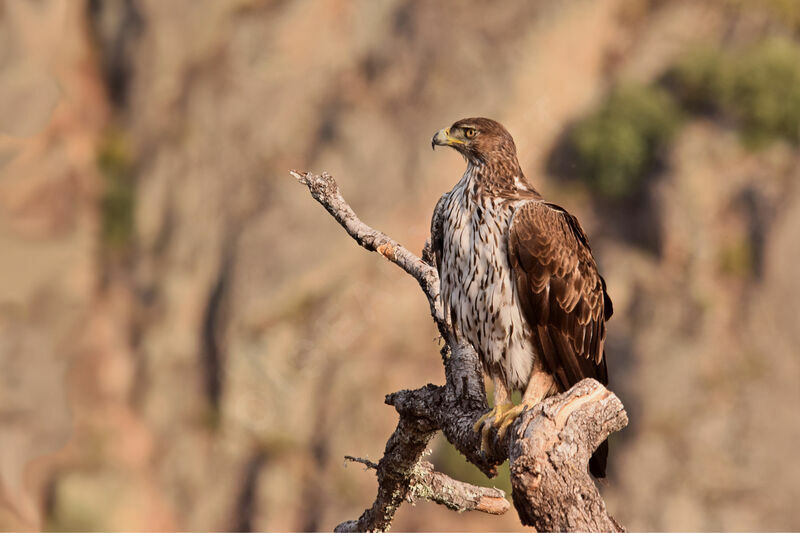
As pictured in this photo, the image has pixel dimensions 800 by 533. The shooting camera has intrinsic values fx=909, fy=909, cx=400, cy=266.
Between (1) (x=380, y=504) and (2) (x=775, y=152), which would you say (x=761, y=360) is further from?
(1) (x=380, y=504)

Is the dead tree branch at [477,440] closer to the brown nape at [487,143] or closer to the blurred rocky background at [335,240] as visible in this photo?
the brown nape at [487,143]

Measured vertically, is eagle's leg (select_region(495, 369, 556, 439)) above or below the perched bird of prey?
below

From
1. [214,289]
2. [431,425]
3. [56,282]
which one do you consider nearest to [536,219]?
[431,425]

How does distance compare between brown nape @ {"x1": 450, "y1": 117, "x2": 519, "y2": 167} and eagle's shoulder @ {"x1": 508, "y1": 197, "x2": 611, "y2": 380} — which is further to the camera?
brown nape @ {"x1": 450, "y1": 117, "x2": 519, "y2": 167}

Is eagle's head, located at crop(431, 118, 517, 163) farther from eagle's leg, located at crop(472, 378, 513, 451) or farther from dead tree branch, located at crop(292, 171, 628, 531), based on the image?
eagle's leg, located at crop(472, 378, 513, 451)

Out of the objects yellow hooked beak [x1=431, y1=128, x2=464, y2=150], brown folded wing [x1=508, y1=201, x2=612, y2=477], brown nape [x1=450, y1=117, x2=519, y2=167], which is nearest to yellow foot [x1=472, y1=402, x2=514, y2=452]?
brown folded wing [x1=508, y1=201, x2=612, y2=477]

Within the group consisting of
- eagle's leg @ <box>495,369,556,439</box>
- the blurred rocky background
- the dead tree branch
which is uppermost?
the blurred rocky background

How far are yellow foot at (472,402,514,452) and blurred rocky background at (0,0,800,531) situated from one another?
12.1 m

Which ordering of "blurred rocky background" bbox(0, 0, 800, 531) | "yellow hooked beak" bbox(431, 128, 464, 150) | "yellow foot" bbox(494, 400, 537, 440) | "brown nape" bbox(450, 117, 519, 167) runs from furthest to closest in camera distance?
"blurred rocky background" bbox(0, 0, 800, 531), "yellow hooked beak" bbox(431, 128, 464, 150), "brown nape" bbox(450, 117, 519, 167), "yellow foot" bbox(494, 400, 537, 440)

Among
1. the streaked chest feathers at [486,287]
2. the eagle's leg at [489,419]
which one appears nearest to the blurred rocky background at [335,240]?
the streaked chest feathers at [486,287]

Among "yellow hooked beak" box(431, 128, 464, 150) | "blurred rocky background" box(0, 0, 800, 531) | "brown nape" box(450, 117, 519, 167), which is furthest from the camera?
"blurred rocky background" box(0, 0, 800, 531)

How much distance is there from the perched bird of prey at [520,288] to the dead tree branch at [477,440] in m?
0.22

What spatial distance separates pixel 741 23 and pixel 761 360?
7.88 metres

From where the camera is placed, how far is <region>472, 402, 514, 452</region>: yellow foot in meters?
5.50
